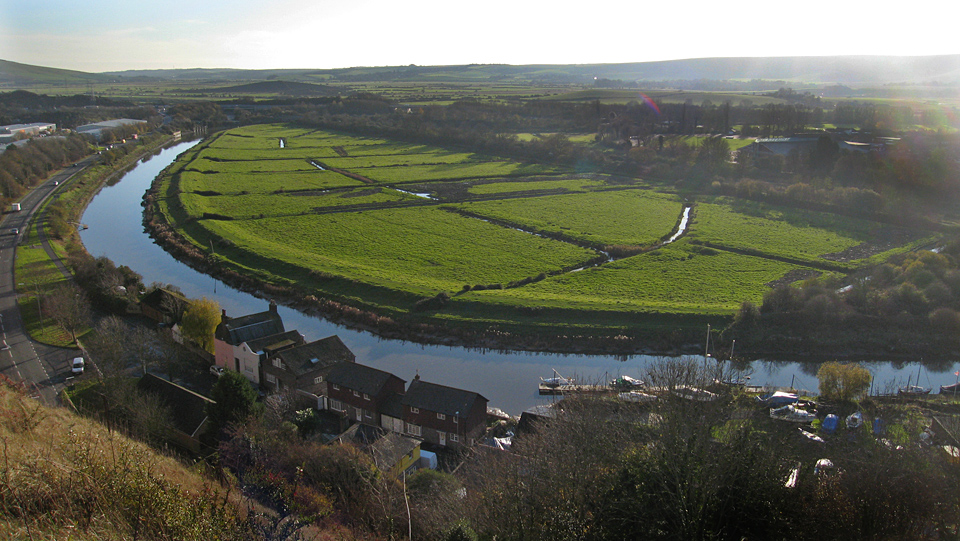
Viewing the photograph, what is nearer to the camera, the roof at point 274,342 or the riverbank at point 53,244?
the roof at point 274,342

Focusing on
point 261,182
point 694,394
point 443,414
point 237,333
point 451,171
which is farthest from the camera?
point 451,171

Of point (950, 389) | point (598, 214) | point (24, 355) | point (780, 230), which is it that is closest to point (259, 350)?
point (24, 355)

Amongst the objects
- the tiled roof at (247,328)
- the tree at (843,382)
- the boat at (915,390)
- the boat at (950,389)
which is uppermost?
the tiled roof at (247,328)

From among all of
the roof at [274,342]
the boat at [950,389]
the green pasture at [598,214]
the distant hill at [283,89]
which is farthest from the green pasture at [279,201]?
the distant hill at [283,89]

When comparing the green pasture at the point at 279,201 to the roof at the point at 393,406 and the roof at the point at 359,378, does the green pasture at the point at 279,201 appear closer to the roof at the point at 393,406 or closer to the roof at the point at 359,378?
the roof at the point at 359,378

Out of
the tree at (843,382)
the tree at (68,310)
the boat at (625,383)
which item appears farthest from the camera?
the tree at (68,310)

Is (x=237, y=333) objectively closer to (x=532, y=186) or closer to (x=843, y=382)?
(x=843, y=382)

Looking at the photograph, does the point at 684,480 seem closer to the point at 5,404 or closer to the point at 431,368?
the point at 5,404

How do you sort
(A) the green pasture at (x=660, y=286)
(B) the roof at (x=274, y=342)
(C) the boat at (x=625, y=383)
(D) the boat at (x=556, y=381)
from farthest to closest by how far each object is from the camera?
(A) the green pasture at (x=660, y=286) → (D) the boat at (x=556, y=381) → (C) the boat at (x=625, y=383) → (B) the roof at (x=274, y=342)
